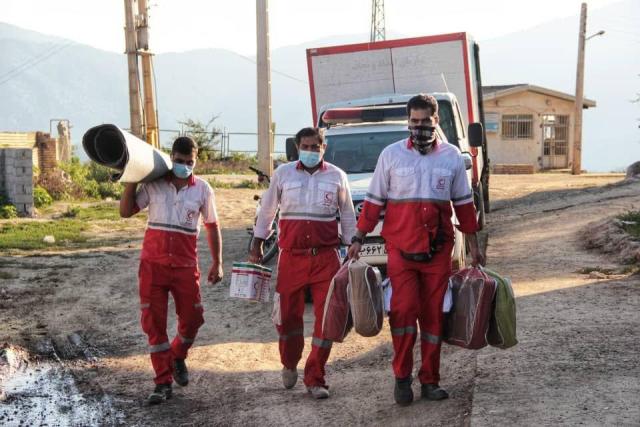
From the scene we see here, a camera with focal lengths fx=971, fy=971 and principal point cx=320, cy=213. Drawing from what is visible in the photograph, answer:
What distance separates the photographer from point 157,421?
6.82 metres

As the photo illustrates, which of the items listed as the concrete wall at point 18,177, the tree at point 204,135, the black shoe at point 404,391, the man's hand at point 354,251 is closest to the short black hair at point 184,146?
the man's hand at point 354,251

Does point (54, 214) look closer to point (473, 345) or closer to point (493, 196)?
point (493, 196)

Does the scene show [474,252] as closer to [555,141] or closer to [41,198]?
[41,198]

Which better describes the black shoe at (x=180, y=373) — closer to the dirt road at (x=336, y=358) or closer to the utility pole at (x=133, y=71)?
the dirt road at (x=336, y=358)

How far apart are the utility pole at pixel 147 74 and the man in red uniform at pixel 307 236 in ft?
64.2

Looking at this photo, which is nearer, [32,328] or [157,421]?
[157,421]

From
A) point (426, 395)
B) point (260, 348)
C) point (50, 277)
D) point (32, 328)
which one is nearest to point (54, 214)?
point (50, 277)

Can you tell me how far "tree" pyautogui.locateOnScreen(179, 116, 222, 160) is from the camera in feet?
130

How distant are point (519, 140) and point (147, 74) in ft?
67.6

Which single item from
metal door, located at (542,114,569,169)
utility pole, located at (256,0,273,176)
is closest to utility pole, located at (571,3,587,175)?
metal door, located at (542,114,569,169)

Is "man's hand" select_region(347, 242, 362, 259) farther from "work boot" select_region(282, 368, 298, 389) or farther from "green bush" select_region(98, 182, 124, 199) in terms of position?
"green bush" select_region(98, 182, 124, 199)

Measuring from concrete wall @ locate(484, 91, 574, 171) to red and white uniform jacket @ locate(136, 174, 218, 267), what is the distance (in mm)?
35847

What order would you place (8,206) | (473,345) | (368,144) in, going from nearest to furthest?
1. (473,345)
2. (368,144)
3. (8,206)

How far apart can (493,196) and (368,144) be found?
14.8 meters
